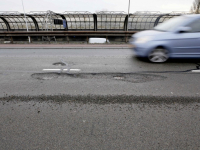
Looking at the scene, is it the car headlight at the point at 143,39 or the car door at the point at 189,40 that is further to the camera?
the car headlight at the point at 143,39

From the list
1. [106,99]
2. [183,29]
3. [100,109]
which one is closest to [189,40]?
[183,29]

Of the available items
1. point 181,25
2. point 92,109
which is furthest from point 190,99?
point 181,25

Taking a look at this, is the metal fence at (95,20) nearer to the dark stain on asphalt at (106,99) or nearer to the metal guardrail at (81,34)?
the metal guardrail at (81,34)

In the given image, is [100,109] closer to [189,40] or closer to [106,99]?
[106,99]

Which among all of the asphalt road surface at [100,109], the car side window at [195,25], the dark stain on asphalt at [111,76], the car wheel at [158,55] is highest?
the car side window at [195,25]

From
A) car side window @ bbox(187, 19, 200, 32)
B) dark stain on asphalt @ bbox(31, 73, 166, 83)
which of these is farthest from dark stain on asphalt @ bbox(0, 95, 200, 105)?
car side window @ bbox(187, 19, 200, 32)

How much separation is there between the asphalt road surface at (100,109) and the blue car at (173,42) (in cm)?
101

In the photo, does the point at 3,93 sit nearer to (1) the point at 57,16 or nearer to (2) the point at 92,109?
(2) the point at 92,109

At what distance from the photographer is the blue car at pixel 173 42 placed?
5.29 meters

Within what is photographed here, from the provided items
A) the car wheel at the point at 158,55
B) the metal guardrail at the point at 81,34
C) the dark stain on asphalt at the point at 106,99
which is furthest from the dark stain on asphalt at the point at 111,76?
the metal guardrail at the point at 81,34

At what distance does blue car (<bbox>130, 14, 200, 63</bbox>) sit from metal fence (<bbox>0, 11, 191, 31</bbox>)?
9.70 meters

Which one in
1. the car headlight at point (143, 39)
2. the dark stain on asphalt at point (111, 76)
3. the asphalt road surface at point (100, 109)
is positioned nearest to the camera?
the asphalt road surface at point (100, 109)

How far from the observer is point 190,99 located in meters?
3.14

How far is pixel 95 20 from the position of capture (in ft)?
47.9
